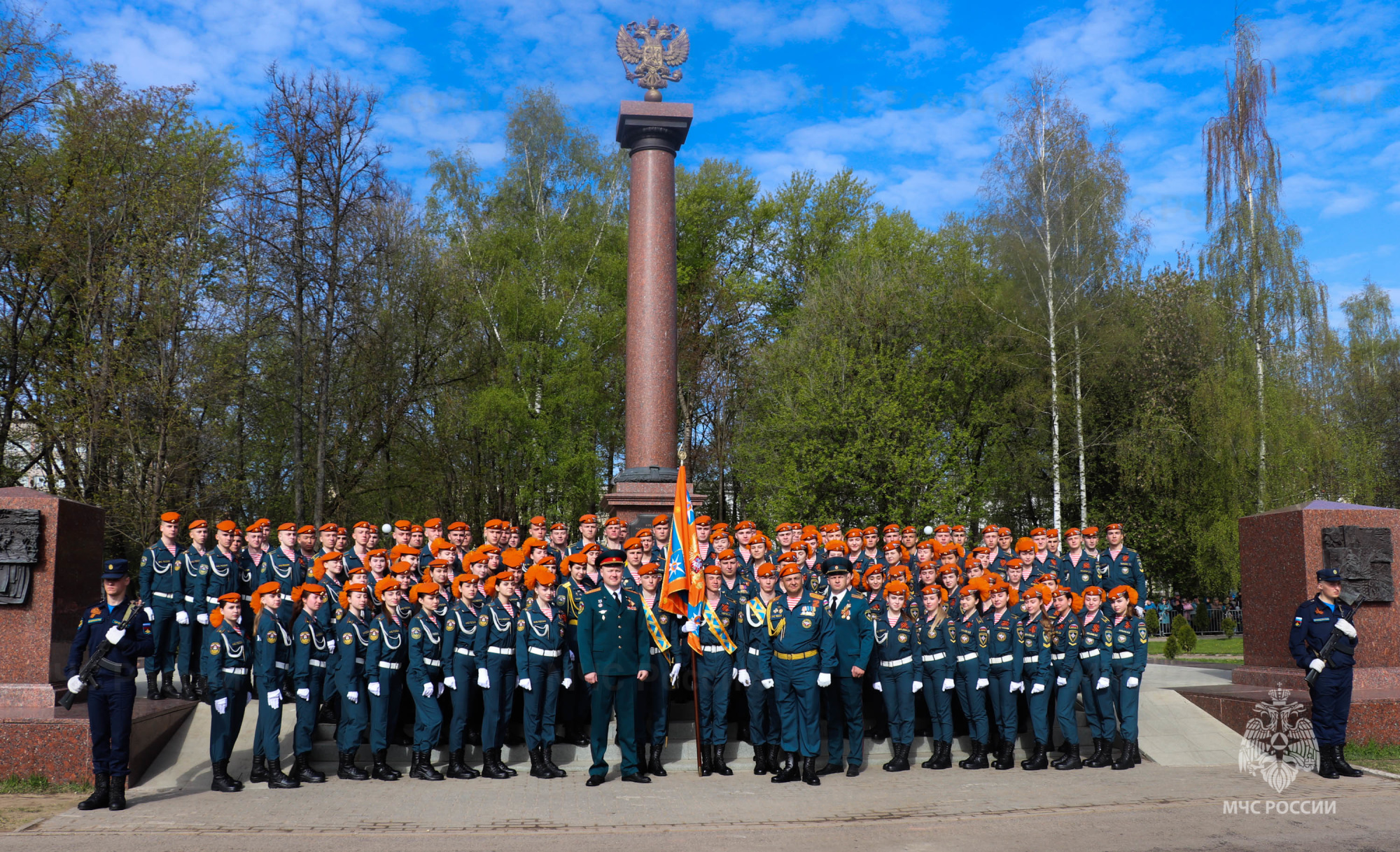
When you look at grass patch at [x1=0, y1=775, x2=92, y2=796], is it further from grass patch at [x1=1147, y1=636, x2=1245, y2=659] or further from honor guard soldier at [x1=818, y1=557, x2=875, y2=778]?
grass patch at [x1=1147, y1=636, x2=1245, y2=659]

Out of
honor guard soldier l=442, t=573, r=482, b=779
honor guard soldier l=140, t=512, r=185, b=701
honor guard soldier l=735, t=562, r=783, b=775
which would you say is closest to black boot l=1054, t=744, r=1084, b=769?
honor guard soldier l=735, t=562, r=783, b=775

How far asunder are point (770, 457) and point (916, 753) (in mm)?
16332

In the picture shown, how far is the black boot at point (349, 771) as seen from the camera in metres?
8.83

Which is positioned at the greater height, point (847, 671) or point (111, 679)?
point (111, 679)

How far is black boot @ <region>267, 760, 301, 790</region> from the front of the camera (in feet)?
27.7

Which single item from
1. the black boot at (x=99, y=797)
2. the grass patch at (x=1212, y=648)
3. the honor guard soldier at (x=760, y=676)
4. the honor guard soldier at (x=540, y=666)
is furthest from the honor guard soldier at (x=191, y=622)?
the grass patch at (x=1212, y=648)

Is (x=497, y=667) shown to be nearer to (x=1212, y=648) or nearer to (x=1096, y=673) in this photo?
(x=1096, y=673)

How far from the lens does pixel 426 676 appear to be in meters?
8.92

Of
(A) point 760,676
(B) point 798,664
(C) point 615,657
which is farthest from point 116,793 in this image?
(B) point 798,664

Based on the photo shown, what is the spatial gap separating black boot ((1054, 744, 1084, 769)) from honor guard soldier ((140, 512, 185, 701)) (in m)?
8.66

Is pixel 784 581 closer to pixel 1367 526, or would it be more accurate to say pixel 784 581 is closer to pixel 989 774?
pixel 989 774

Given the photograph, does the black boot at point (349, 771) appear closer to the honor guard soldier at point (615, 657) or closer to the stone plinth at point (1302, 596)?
the honor guard soldier at point (615, 657)

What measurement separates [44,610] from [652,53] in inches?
457

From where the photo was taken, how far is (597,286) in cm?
2964
